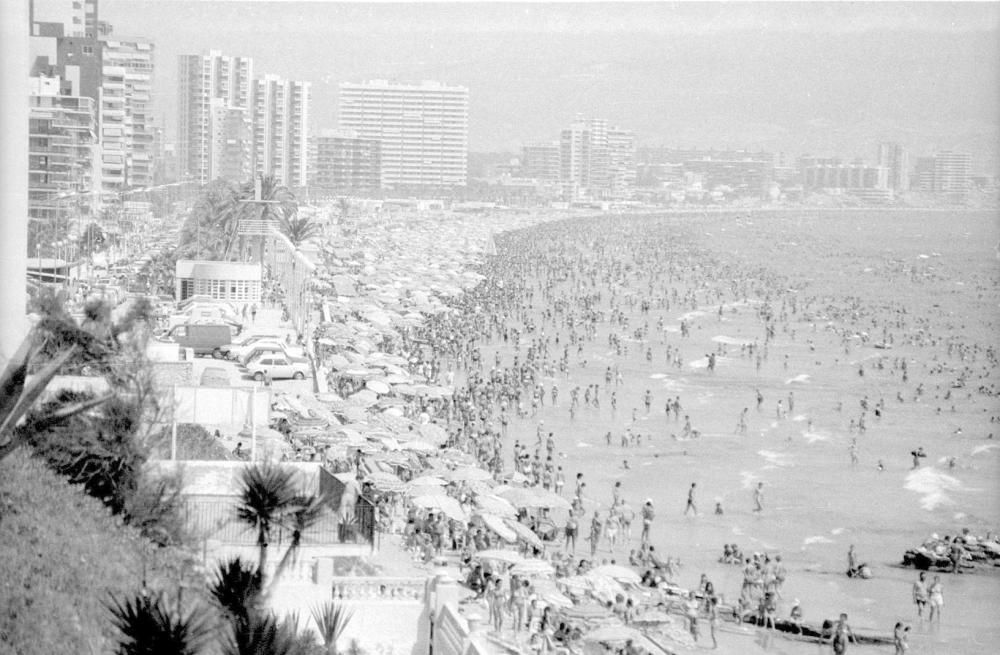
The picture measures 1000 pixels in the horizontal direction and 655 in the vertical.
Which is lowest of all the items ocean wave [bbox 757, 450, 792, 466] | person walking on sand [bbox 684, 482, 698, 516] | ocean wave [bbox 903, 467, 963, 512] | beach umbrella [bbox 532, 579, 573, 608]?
ocean wave [bbox 903, 467, 963, 512]

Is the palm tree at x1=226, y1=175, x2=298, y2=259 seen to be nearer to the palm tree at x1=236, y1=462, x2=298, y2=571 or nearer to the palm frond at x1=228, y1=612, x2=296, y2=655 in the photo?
the palm tree at x1=236, y1=462, x2=298, y2=571

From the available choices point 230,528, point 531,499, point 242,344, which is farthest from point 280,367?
point 230,528

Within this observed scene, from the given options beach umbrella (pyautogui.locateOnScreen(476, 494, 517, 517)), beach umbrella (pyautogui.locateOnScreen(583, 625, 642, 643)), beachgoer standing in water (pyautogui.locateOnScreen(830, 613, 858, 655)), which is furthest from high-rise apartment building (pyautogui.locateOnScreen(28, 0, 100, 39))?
beach umbrella (pyautogui.locateOnScreen(583, 625, 642, 643))

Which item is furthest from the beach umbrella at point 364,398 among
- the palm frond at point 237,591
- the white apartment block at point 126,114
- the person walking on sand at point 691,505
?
the white apartment block at point 126,114

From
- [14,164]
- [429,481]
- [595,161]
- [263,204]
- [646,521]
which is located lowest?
[646,521]

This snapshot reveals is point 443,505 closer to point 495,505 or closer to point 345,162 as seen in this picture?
point 495,505

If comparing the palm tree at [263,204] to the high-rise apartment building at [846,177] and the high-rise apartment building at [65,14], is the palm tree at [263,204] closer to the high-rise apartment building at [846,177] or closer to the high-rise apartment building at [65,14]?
the high-rise apartment building at [65,14]

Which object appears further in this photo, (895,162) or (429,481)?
(895,162)
